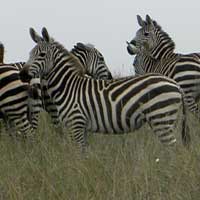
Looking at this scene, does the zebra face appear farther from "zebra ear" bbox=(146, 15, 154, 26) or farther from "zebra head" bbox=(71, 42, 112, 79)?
"zebra head" bbox=(71, 42, 112, 79)

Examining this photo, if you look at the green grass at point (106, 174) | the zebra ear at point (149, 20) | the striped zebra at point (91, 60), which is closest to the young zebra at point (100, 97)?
the green grass at point (106, 174)

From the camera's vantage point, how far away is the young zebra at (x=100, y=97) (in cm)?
651

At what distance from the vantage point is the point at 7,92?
26.1ft

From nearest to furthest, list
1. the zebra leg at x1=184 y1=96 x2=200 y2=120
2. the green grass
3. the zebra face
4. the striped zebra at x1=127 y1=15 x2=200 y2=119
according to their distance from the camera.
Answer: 1. the green grass
2. the zebra leg at x1=184 y1=96 x2=200 y2=120
3. the striped zebra at x1=127 y1=15 x2=200 y2=119
4. the zebra face

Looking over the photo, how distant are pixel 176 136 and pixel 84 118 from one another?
1.18 meters

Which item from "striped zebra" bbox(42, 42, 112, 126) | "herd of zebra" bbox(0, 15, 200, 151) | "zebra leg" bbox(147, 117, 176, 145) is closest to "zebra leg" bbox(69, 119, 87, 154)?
"herd of zebra" bbox(0, 15, 200, 151)

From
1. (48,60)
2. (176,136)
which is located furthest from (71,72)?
(176,136)

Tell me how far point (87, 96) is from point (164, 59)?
3.16 m

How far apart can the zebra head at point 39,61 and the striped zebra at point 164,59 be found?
2.52 metres

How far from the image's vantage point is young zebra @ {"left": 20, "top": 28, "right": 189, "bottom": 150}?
6.51 m

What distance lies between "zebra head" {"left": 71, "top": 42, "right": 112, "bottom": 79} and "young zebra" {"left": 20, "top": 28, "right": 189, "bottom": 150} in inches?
108

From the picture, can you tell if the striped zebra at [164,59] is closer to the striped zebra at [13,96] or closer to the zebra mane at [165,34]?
the zebra mane at [165,34]

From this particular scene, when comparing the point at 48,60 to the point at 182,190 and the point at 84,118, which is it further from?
the point at 182,190

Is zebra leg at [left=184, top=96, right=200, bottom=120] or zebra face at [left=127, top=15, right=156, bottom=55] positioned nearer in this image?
zebra leg at [left=184, top=96, right=200, bottom=120]
